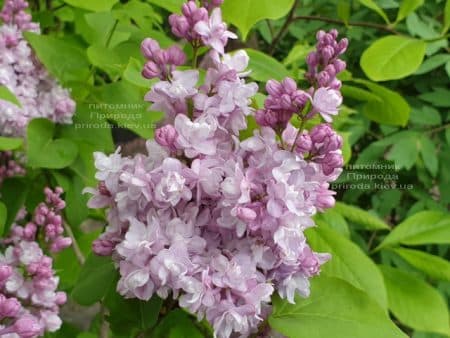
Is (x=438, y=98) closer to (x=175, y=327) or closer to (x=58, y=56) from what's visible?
(x=58, y=56)

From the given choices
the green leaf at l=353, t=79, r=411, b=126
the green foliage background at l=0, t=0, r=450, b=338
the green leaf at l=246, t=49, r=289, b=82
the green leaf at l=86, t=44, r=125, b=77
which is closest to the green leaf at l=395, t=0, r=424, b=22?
the green foliage background at l=0, t=0, r=450, b=338

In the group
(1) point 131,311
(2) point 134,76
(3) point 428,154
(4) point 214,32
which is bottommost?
(3) point 428,154

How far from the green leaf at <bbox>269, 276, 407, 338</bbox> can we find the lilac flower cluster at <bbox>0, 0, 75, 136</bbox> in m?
0.61

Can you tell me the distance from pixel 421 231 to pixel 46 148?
0.69 metres

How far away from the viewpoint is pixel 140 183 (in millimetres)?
603

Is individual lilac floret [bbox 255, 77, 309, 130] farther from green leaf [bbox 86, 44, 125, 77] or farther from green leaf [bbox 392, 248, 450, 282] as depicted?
green leaf [bbox 392, 248, 450, 282]

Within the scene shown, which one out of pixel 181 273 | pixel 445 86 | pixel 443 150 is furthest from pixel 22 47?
pixel 445 86

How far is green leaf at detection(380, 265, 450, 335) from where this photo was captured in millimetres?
1085

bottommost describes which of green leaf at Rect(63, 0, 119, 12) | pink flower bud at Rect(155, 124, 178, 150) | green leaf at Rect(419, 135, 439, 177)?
green leaf at Rect(419, 135, 439, 177)

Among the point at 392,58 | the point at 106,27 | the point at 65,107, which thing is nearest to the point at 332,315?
the point at 392,58

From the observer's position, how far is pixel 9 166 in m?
1.20

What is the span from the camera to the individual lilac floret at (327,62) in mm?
639

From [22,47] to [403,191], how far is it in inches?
56.5

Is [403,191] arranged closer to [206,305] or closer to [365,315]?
[365,315]
